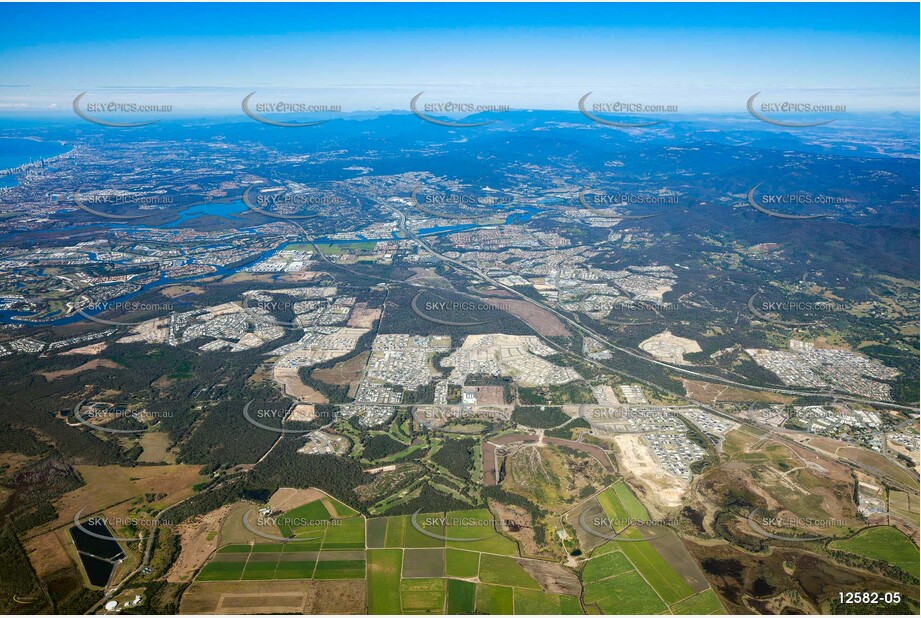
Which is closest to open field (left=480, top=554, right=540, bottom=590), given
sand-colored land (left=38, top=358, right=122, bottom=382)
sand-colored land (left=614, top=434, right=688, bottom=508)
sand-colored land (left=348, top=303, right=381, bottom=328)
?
sand-colored land (left=614, top=434, right=688, bottom=508)

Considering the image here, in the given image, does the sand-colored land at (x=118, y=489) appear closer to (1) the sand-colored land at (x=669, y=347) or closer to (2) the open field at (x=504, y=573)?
(2) the open field at (x=504, y=573)

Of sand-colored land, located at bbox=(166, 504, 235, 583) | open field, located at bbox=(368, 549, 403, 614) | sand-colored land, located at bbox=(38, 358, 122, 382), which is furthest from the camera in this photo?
sand-colored land, located at bbox=(38, 358, 122, 382)

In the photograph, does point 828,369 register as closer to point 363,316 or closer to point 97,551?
point 363,316

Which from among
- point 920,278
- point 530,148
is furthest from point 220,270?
point 530,148

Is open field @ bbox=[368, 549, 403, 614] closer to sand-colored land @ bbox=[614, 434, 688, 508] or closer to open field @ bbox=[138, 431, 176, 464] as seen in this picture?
sand-colored land @ bbox=[614, 434, 688, 508]

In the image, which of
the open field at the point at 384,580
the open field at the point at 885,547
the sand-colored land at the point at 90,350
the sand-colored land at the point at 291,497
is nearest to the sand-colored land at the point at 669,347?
the open field at the point at 885,547

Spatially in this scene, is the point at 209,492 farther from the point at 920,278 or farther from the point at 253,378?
the point at 920,278

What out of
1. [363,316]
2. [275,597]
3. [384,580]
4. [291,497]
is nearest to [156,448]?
[291,497]
